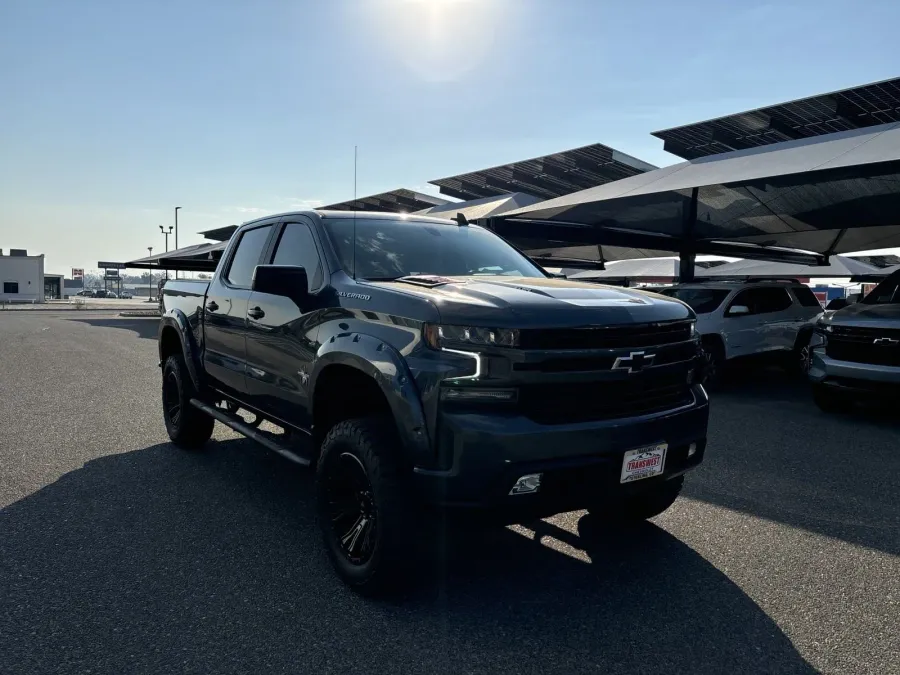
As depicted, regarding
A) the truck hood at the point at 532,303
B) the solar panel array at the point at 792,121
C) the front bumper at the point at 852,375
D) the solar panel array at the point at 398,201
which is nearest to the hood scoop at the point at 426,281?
the truck hood at the point at 532,303

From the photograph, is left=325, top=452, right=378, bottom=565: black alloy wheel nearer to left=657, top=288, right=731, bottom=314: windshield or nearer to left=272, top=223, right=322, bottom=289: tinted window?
left=272, top=223, right=322, bottom=289: tinted window

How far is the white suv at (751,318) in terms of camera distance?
33.8 ft

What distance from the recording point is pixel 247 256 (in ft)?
16.7

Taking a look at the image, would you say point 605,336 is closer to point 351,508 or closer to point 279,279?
point 351,508

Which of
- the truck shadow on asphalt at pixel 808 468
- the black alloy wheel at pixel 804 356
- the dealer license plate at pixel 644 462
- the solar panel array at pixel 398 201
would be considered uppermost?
the solar panel array at pixel 398 201

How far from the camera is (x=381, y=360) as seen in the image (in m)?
3.04

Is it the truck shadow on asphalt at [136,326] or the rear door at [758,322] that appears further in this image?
the truck shadow on asphalt at [136,326]

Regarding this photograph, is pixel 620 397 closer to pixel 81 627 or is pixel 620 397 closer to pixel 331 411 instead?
pixel 331 411

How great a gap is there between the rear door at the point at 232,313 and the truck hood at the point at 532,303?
166cm

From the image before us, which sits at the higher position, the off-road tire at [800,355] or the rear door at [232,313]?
the rear door at [232,313]

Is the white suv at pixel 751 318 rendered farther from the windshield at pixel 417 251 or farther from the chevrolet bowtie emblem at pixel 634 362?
the chevrolet bowtie emblem at pixel 634 362

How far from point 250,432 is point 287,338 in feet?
2.75

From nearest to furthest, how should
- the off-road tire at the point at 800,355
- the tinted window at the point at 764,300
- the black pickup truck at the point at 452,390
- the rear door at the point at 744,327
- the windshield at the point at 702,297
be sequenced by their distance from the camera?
1. the black pickup truck at the point at 452,390
2. the rear door at the point at 744,327
3. the windshield at the point at 702,297
4. the tinted window at the point at 764,300
5. the off-road tire at the point at 800,355

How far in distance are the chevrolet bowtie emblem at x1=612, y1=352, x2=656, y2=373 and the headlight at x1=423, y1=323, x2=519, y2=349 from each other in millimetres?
546
